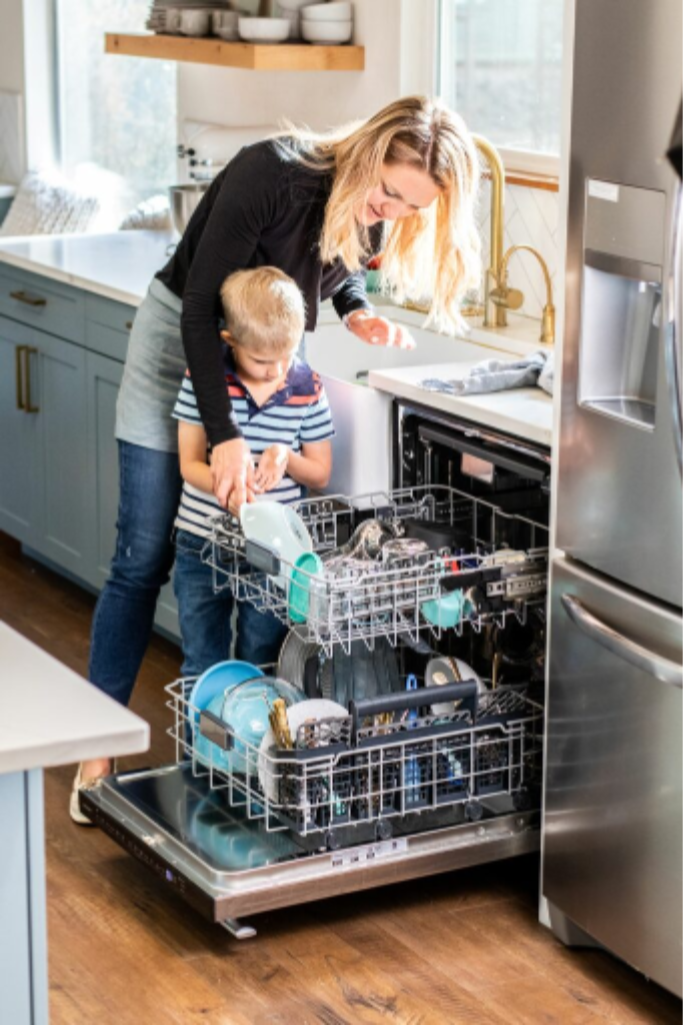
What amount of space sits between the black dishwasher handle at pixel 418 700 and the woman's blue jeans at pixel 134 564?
635 mm

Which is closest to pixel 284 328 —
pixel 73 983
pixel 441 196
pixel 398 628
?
pixel 441 196

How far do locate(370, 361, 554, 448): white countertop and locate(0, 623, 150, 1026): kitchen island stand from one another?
117 cm

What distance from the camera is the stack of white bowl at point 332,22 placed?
4262mm

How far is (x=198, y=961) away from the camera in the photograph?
2762 millimetres

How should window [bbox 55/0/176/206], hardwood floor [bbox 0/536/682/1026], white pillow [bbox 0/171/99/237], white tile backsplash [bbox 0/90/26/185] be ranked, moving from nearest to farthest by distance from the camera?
hardwood floor [bbox 0/536/682/1026]
white pillow [bbox 0/171/99/237]
window [bbox 55/0/176/206]
white tile backsplash [bbox 0/90/26/185]

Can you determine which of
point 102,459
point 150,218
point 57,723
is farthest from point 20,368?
point 57,723

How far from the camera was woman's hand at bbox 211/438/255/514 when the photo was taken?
2863 millimetres

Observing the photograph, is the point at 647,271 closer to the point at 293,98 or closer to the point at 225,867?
the point at 225,867

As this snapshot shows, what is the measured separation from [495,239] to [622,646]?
4.42 ft

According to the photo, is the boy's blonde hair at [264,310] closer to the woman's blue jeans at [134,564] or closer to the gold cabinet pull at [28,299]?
the woman's blue jeans at [134,564]

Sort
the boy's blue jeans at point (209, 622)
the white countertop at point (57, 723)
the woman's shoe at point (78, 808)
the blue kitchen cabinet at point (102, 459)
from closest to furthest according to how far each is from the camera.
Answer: the white countertop at point (57, 723), the boy's blue jeans at point (209, 622), the woman's shoe at point (78, 808), the blue kitchen cabinet at point (102, 459)

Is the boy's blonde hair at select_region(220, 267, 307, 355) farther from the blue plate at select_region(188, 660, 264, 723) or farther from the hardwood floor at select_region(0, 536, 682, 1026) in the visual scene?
the hardwood floor at select_region(0, 536, 682, 1026)

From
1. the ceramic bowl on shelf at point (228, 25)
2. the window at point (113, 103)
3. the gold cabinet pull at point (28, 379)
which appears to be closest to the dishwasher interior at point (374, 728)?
the gold cabinet pull at point (28, 379)

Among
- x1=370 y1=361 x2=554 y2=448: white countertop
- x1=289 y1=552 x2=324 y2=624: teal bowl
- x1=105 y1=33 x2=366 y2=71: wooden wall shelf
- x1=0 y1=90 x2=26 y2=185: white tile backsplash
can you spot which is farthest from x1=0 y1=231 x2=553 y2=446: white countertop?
x1=0 y1=90 x2=26 y2=185: white tile backsplash
